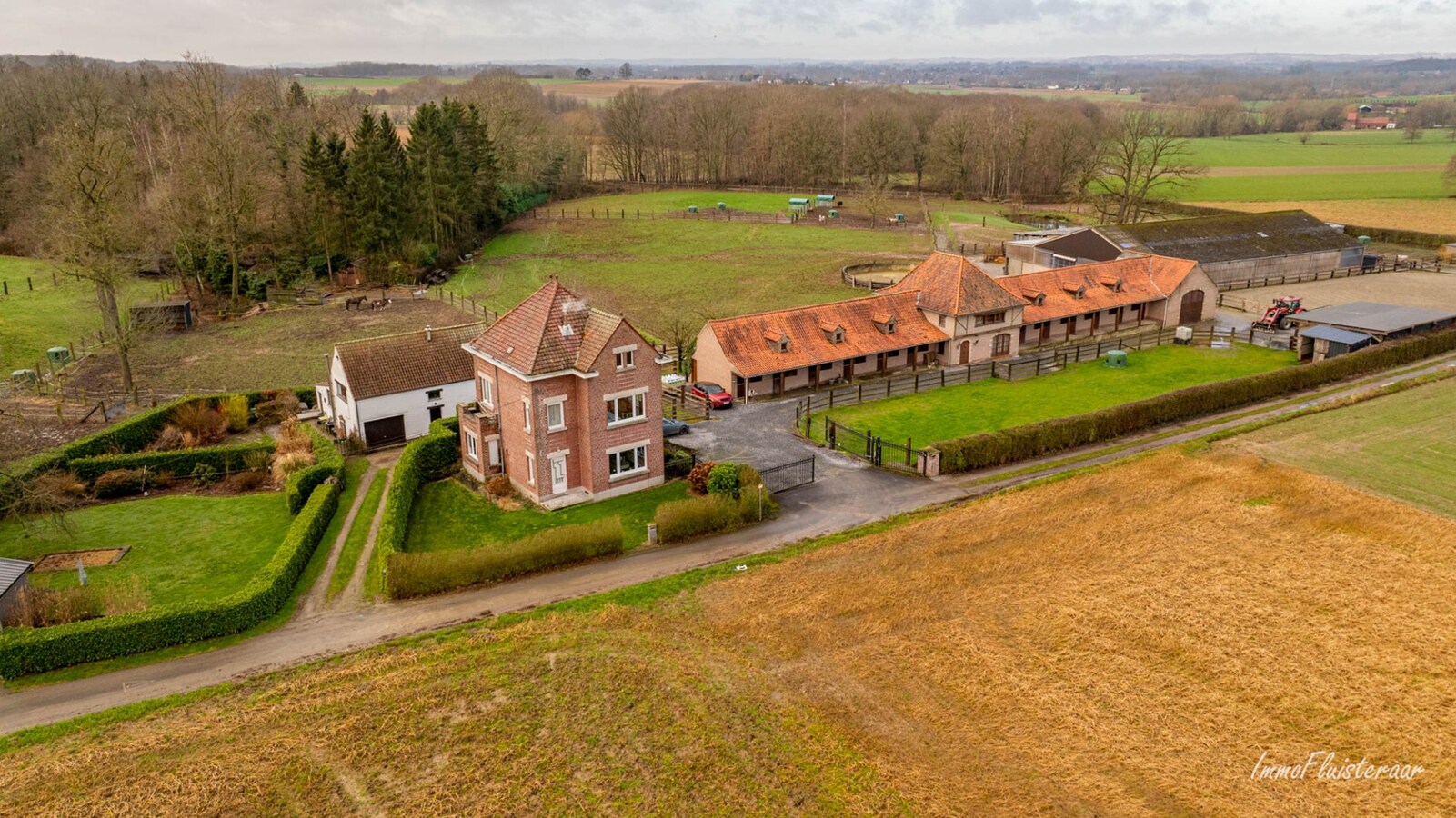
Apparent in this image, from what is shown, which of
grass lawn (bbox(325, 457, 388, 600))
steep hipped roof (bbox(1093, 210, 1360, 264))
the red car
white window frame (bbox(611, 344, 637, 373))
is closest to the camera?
grass lawn (bbox(325, 457, 388, 600))

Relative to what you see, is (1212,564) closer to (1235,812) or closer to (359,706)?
(1235,812)

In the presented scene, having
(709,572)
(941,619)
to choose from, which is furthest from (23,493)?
(941,619)

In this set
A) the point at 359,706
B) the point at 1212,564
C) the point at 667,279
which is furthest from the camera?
the point at 667,279

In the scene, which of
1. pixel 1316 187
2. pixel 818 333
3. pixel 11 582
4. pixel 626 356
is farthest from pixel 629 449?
pixel 1316 187

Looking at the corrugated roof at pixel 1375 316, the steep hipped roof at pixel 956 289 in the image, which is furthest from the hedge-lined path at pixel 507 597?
the corrugated roof at pixel 1375 316

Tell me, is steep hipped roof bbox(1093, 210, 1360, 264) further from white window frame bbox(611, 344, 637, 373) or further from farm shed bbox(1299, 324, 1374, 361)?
white window frame bbox(611, 344, 637, 373)

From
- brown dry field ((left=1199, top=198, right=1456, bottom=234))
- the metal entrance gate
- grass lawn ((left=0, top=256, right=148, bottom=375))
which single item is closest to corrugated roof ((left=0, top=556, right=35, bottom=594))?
the metal entrance gate

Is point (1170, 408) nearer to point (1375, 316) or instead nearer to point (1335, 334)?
point (1335, 334)
